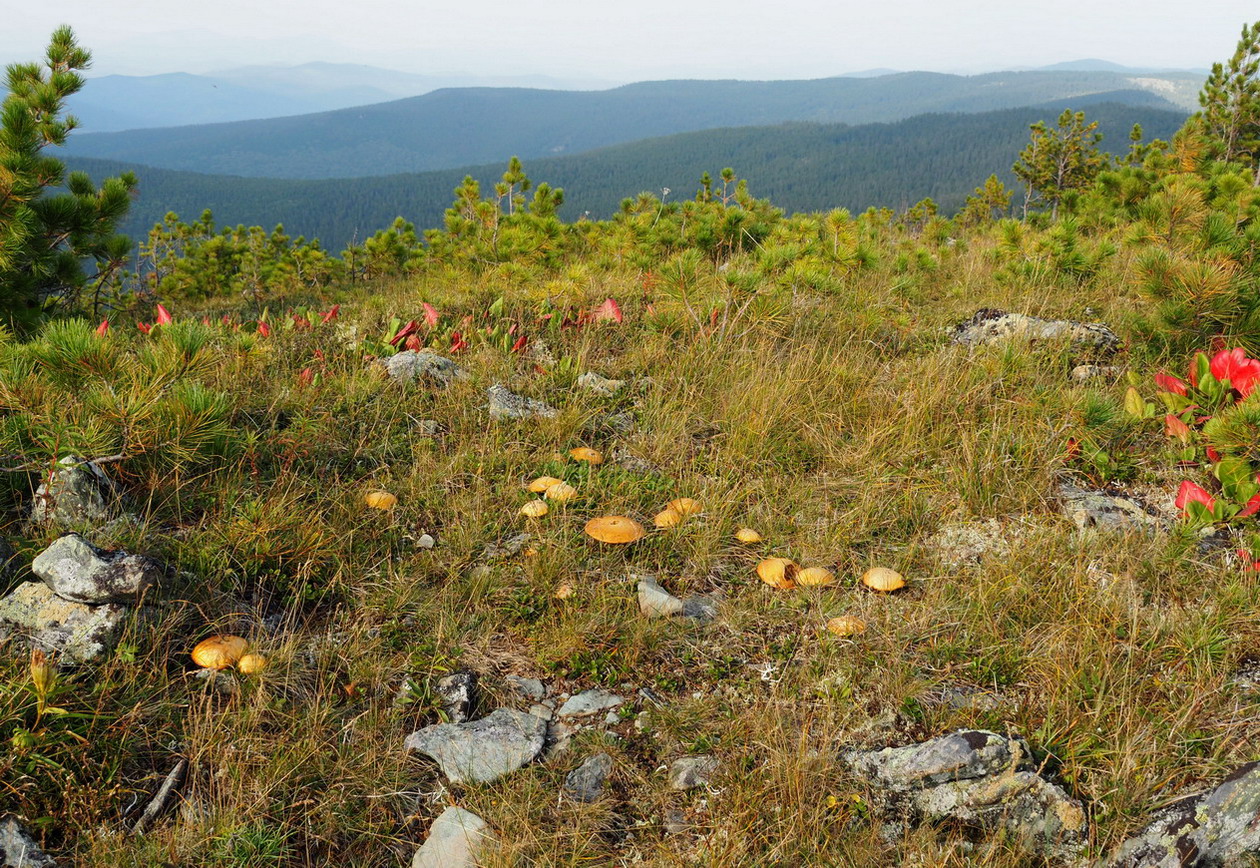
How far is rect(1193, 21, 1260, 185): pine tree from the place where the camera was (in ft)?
46.2

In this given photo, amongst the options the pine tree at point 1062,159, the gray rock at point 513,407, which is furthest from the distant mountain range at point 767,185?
the gray rock at point 513,407

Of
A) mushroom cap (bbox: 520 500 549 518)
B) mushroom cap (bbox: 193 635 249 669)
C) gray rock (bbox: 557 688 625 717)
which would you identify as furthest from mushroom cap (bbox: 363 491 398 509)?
gray rock (bbox: 557 688 625 717)

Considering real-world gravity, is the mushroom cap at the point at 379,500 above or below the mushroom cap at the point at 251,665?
above

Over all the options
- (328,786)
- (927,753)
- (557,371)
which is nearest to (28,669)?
(328,786)

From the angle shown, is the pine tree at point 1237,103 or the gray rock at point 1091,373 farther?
the pine tree at point 1237,103

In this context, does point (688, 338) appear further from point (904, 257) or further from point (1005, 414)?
point (904, 257)

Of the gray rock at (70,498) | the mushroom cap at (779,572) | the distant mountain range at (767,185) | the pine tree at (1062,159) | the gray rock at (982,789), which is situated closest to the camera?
the gray rock at (982,789)

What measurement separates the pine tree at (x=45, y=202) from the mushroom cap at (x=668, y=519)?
20.6 ft

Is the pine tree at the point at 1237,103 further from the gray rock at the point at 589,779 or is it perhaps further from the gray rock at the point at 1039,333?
the gray rock at the point at 589,779

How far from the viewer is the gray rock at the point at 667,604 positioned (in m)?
2.60

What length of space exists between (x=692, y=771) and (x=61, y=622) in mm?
1901

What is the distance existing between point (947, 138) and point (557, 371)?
738 ft

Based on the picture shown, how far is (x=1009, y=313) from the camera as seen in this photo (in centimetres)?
470

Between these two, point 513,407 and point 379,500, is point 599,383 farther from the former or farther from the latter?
point 379,500
